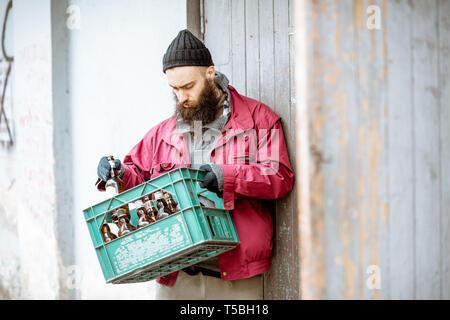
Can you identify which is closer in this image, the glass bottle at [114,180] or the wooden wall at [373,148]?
the wooden wall at [373,148]

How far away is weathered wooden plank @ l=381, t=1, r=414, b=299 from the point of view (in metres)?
2.34

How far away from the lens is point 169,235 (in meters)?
2.97

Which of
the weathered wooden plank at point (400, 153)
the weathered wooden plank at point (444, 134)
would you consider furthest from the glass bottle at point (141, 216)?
the weathered wooden plank at point (444, 134)

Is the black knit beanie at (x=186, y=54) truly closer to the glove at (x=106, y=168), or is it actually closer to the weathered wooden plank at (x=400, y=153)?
the glove at (x=106, y=168)

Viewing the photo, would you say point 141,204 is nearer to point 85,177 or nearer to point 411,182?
point 411,182

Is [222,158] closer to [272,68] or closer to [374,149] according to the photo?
[272,68]

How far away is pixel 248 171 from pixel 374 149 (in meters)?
0.97

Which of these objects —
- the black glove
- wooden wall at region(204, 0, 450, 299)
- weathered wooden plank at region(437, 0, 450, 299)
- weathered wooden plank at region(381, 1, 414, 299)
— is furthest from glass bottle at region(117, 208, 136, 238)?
weathered wooden plank at region(437, 0, 450, 299)

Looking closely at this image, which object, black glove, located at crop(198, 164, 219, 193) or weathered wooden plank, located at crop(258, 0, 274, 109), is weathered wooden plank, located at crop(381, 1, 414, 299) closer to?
black glove, located at crop(198, 164, 219, 193)

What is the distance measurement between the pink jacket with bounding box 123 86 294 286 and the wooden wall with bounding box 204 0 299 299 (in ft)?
0.63

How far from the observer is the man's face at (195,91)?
3400 mm

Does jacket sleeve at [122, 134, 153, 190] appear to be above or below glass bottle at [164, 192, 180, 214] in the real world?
above

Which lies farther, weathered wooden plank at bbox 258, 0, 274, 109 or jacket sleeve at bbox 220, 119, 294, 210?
weathered wooden plank at bbox 258, 0, 274, 109

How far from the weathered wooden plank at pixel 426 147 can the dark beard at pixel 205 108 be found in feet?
4.21
